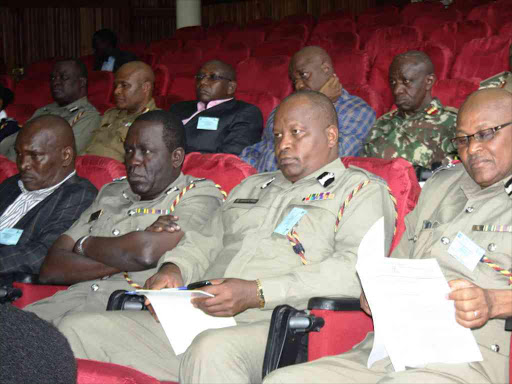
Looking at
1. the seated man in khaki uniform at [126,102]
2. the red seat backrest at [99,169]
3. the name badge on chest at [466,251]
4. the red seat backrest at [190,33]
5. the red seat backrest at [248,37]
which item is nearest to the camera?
the name badge on chest at [466,251]

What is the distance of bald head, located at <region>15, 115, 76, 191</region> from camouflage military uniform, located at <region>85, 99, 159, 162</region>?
121 centimetres

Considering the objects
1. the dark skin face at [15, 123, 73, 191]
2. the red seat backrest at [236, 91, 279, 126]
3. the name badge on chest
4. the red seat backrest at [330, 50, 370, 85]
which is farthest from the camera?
the red seat backrest at [330, 50, 370, 85]

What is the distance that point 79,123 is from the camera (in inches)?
205

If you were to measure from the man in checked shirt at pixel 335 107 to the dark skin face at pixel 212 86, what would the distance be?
538 millimetres

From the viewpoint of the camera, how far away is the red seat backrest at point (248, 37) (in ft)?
23.1

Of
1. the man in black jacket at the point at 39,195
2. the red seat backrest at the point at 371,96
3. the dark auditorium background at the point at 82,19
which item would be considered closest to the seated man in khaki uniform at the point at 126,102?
the man in black jacket at the point at 39,195

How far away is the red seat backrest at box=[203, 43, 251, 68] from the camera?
21.1ft

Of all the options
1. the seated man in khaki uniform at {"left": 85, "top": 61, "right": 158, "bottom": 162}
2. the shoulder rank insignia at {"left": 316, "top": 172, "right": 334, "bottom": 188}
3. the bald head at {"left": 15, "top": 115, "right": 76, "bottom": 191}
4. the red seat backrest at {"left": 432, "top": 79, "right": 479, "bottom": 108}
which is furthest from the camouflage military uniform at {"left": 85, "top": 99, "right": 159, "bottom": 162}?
the shoulder rank insignia at {"left": 316, "top": 172, "right": 334, "bottom": 188}

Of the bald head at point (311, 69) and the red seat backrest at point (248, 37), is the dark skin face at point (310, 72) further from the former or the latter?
the red seat backrest at point (248, 37)

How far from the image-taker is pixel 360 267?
174cm

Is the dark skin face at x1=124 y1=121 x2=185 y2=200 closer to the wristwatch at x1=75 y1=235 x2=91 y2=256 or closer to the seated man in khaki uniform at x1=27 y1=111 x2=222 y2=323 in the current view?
the seated man in khaki uniform at x1=27 y1=111 x2=222 y2=323

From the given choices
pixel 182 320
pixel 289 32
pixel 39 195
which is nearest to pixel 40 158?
pixel 39 195

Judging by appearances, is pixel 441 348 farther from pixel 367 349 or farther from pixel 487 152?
pixel 487 152

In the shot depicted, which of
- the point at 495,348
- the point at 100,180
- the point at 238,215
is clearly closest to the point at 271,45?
the point at 100,180
